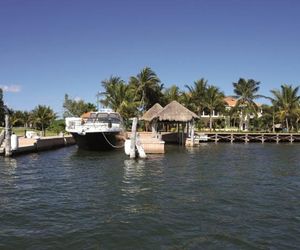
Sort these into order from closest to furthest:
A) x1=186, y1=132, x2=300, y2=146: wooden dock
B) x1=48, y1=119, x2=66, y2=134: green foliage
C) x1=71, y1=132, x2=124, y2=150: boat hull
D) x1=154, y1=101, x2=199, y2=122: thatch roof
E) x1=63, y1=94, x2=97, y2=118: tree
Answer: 1. x1=71, y1=132, x2=124, y2=150: boat hull
2. x1=154, y1=101, x2=199, y2=122: thatch roof
3. x1=186, y1=132, x2=300, y2=146: wooden dock
4. x1=48, y1=119, x2=66, y2=134: green foliage
5. x1=63, y1=94, x2=97, y2=118: tree

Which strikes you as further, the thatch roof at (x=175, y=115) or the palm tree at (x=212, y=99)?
the palm tree at (x=212, y=99)

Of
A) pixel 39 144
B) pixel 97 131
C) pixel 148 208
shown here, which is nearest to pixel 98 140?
pixel 97 131

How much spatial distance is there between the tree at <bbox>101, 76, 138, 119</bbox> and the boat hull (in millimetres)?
23354

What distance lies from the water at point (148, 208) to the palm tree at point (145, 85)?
4267 centimetres

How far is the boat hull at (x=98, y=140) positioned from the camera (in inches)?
1373

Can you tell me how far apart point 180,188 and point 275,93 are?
5500 cm

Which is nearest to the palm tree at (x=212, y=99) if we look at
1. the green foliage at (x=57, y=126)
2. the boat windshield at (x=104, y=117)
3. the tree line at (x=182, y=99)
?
the tree line at (x=182, y=99)

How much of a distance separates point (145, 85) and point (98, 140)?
3197 cm

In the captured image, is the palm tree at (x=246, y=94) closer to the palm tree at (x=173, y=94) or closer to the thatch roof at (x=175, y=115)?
the palm tree at (x=173, y=94)

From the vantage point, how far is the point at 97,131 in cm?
3409

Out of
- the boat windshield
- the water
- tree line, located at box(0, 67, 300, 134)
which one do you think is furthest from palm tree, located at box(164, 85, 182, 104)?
the water

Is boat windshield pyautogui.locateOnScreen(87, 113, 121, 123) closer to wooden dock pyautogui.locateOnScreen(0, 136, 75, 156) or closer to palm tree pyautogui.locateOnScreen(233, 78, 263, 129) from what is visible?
wooden dock pyautogui.locateOnScreen(0, 136, 75, 156)

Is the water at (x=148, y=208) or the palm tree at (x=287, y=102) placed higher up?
the palm tree at (x=287, y=102)

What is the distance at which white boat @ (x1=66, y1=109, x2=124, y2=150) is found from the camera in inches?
1353
